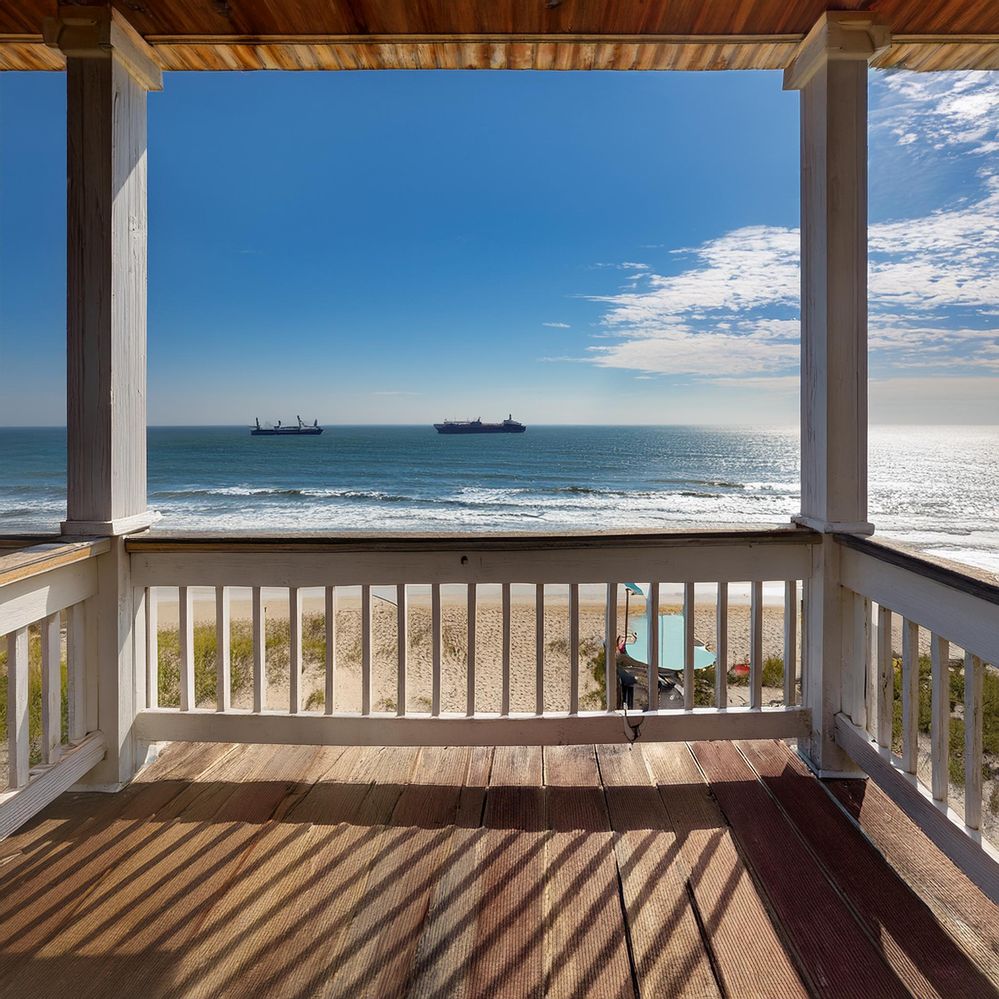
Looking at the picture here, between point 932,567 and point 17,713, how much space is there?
2.27 metres

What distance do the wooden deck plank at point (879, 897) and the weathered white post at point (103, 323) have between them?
6.44 feet

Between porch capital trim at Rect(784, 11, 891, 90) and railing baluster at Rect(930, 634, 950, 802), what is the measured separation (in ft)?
5.47

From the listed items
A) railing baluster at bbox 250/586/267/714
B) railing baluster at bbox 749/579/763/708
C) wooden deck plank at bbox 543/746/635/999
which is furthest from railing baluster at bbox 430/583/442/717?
railing baluster at bbox 749/579/763/708

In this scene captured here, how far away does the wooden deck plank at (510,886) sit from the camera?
1.10 metres

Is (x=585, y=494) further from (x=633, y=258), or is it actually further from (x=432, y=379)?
(x=633, y=258)

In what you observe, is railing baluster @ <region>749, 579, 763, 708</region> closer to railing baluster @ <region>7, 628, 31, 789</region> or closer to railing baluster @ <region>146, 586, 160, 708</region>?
railing baluster @ <region>146, 586, 160, 708</region>

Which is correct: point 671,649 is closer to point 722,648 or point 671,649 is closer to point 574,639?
point 722,648

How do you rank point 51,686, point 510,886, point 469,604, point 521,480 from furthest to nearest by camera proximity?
1. point 521,480
2. point 469,604
3. point 51,686
4. point 510,886

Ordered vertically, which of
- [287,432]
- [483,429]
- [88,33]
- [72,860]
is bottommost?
[72,860]

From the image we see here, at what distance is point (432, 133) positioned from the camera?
65.2ft

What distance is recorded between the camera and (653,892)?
131 centimetres

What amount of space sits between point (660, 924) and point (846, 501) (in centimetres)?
128

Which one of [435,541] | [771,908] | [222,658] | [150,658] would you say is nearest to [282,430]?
[150,658]

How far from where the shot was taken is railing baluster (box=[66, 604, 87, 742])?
68.3 inches
